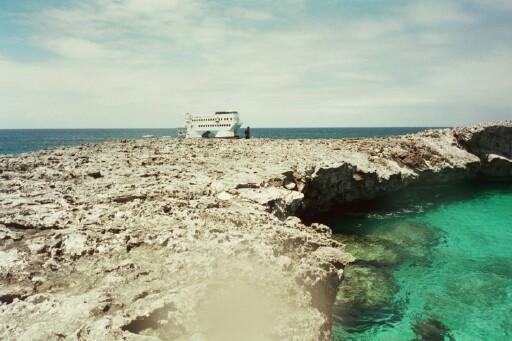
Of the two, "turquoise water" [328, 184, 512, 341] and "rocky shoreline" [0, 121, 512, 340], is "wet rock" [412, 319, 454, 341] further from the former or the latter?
"rocky shoreline" [0, 121, 512, 340]

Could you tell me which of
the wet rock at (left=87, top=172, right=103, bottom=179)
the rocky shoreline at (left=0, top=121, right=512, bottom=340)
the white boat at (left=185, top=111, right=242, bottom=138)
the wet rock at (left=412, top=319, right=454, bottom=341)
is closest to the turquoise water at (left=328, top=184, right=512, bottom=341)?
the wet rock at (left=412, top=319, right=454, bottom=341)

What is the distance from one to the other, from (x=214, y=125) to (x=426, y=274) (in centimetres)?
4612

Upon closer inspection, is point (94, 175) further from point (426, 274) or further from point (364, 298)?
point (426, 274)

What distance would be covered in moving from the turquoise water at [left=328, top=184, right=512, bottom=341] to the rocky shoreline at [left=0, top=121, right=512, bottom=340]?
415cm

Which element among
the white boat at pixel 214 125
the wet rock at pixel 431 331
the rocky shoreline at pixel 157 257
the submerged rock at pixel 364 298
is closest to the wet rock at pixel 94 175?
the rocky shoreline at pixel 157 257

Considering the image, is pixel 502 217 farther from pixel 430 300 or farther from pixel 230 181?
pixel 230 181

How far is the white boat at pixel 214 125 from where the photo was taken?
57719mm

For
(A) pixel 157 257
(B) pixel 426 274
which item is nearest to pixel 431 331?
(B) pixel 426 274

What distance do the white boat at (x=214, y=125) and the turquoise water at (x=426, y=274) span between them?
1320 inches

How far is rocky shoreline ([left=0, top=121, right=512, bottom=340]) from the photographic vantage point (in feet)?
19.4

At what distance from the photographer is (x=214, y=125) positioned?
58.3m

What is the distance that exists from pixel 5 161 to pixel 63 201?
9.70m

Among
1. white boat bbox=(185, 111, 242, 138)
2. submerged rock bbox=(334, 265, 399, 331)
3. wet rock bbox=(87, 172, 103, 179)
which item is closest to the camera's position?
submerged rock bbox=(334, 265, 399, 331)

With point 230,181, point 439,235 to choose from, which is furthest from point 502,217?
point 230,181
